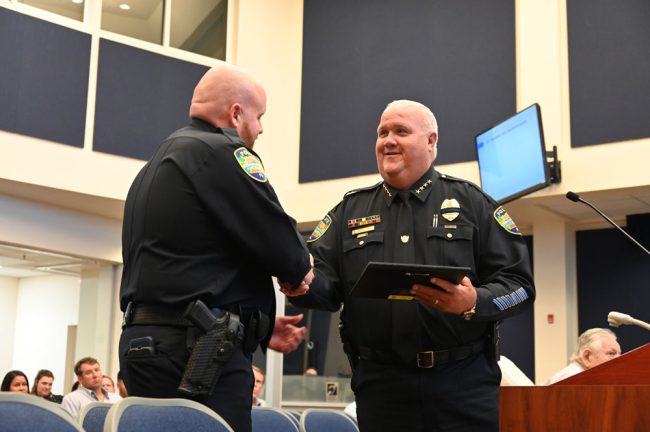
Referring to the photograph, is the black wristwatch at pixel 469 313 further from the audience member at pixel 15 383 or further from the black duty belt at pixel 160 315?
the audience member at pixel 15 383

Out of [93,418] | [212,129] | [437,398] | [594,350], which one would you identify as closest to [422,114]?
[212,129]

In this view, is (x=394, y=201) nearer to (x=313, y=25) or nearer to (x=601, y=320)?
(x=601, y=320)

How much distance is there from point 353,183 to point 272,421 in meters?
5.86

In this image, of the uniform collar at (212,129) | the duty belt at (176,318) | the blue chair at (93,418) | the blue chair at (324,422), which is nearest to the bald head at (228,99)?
the uniform collar at (212,129)

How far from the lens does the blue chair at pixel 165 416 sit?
1.99m

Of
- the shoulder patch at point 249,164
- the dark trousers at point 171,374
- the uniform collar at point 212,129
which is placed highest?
the uniform collar at point 212,129

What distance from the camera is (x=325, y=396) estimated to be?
9977mm

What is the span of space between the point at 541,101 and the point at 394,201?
19.4 ft

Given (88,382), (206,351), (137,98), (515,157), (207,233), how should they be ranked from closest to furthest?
1. (206,351)
2. (207,233)
3. (515,157)
4. (88,382)
5. (137,98)

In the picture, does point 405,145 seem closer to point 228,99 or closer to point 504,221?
point 504,221

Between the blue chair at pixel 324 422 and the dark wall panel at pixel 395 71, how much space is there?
4.89 meters

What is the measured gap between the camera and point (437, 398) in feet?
8.77

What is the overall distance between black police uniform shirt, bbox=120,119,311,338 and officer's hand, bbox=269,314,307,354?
0.28 meters

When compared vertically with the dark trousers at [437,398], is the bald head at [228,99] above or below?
above
